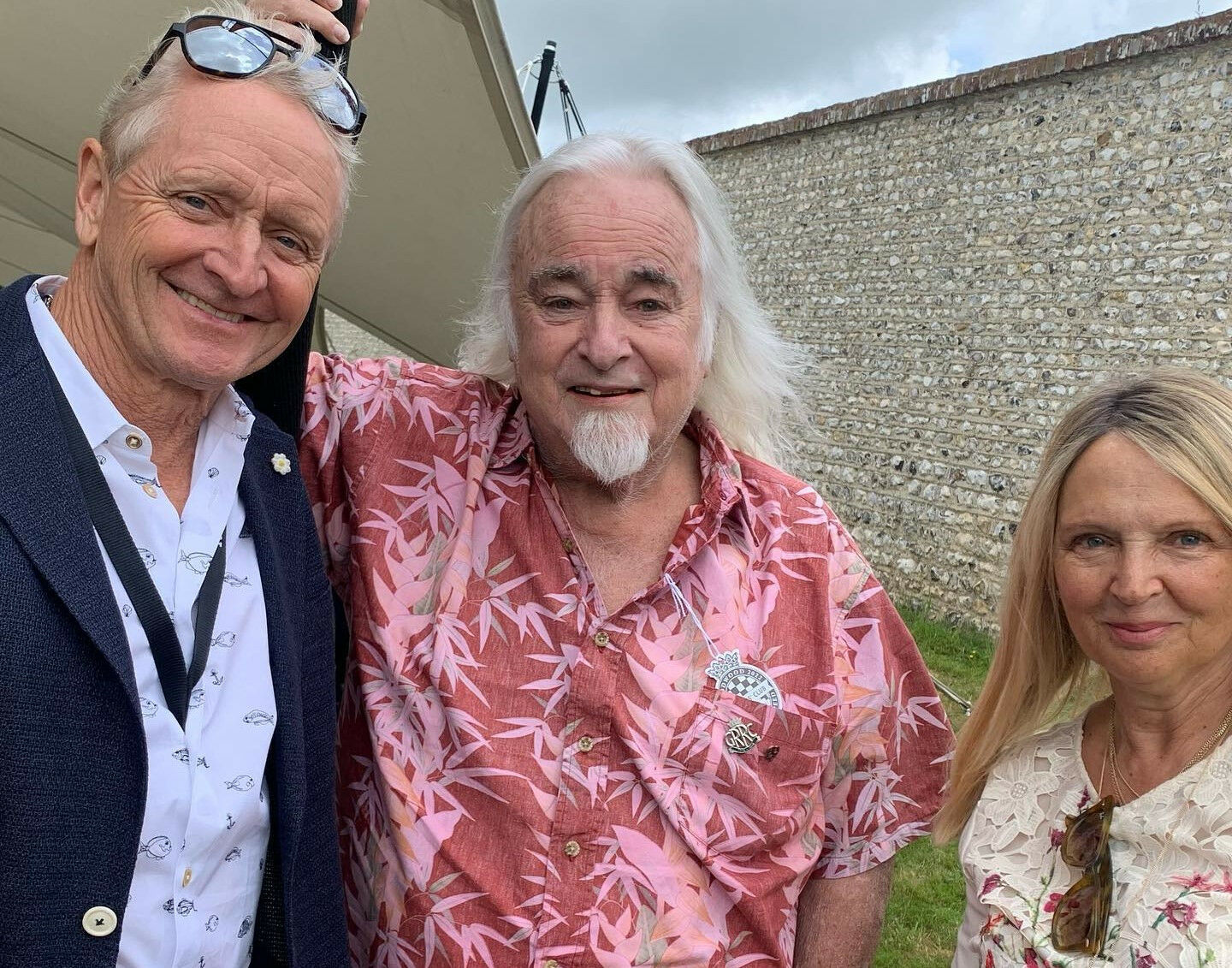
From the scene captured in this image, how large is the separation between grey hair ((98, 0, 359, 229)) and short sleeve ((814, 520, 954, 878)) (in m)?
1.16

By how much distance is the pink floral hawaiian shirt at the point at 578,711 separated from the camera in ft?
5.41

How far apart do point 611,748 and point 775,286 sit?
8903 mm

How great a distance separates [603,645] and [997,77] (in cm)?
734

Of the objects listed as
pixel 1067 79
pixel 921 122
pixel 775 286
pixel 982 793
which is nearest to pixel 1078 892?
pixel 982 793

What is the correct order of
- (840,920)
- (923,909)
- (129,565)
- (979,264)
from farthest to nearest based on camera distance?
(979,264), (923,909), (840,920), (129,565)

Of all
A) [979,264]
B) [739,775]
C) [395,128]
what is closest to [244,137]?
[739,775]

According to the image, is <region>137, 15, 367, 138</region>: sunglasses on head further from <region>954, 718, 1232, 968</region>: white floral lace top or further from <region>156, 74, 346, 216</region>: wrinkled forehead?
<region>954, 718, 1232, 968</region>: white floral lace top

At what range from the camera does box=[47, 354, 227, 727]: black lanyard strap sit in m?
1.20

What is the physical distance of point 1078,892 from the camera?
1507 mm

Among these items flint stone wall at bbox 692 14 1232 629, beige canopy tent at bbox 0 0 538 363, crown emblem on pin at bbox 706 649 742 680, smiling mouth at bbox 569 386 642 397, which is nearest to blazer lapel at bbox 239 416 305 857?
smiling mouth at bbox 569 386 642 397

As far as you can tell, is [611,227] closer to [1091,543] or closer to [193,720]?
[1091,543]

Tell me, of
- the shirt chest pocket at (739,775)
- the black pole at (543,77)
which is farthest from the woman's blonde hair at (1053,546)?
the black pole at (543,77)

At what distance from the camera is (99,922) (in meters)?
1.11

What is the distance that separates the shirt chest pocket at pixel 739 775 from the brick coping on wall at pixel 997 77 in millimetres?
6346
